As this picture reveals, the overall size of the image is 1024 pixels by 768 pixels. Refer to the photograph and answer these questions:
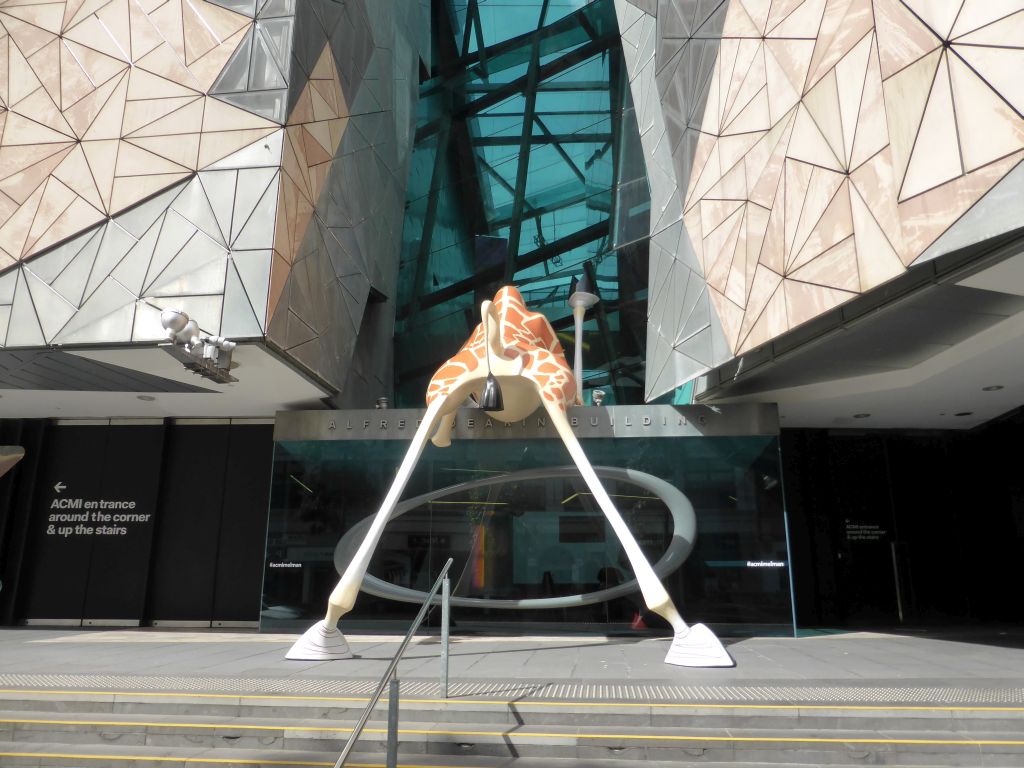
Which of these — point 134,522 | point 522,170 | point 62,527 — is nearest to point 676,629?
point 134,522

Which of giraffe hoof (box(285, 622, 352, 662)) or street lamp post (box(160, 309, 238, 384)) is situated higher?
street lamp post (box(160, 309, 238, 384))

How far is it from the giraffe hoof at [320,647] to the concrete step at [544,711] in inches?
102

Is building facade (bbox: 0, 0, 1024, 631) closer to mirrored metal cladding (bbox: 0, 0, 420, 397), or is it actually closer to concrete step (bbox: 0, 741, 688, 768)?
mirrored metal cladding (bbox: 0, 0, 420, 397)

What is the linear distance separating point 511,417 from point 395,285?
20.6 feet

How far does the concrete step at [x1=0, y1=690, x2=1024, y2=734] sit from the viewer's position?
18.1ft

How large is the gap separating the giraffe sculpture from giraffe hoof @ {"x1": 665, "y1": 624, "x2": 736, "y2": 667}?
0.01 meters

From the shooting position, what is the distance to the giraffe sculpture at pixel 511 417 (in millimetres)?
8359

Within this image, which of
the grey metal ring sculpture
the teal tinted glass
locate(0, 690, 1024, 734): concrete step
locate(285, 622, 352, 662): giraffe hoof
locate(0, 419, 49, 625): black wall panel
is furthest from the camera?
the teal tinted glass

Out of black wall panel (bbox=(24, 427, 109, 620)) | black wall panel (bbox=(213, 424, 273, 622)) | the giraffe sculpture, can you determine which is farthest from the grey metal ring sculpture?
→ black wall panel (bbox=(24, 427, 109, 620))

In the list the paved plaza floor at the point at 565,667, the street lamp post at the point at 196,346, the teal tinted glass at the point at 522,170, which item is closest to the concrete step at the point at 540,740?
the paved plaza floor at the point at 565,667

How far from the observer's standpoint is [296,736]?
18.2 ft

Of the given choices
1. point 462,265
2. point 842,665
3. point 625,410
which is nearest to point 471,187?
point 462,265

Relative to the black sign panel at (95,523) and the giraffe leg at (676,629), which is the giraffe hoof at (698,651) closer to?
the giraffe leg at (676,629)

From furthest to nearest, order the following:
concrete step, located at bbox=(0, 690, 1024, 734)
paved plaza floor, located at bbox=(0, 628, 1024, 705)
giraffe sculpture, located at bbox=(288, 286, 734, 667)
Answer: giraffe sculpture, located at bbox=(288, 286, 734, 667), paved plaza floor, located at bbox=(0, 628, 1024, 705), concrete step, located at bbox=(0, 690, 1024, 734)
